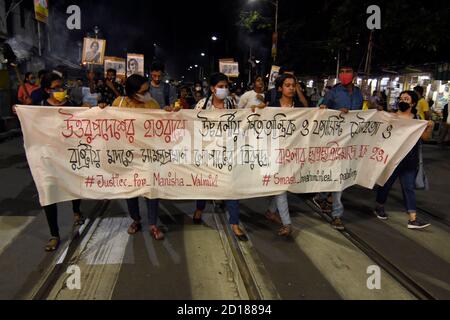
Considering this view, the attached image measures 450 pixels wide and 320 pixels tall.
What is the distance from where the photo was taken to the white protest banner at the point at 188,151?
4.48 m

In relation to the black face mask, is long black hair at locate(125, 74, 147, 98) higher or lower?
higher

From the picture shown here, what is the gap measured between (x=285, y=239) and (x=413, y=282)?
1529mm

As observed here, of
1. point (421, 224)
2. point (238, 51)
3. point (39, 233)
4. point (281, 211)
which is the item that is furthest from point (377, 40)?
point (238, 51)

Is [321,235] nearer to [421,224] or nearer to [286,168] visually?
[286,168]

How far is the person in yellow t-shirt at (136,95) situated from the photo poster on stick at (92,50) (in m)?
6.94

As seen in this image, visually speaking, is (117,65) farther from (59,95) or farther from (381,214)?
(381,214)

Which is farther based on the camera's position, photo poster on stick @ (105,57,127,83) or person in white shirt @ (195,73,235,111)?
photo poster on stick @ (105,57,127,83)

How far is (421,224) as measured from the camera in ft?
17.7

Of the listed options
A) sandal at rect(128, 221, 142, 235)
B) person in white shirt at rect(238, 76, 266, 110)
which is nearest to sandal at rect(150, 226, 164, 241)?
sandal at rect(128, 221, 142, 235)

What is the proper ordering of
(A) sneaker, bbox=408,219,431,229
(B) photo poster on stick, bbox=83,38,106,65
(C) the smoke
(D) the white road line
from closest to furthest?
1. (D) the white road line
2. (A) sneaker, bbox=408,219,431,229
3. (B) photo poster on stick, bbox=83,38,106,65
4. (C) the smoke

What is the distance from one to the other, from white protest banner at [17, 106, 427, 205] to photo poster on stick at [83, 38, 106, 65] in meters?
7.17

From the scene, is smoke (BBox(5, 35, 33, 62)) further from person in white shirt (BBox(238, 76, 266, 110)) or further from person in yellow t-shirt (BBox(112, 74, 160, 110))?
person in yellow t-shirt (BBox(112, 74, 160, 110))

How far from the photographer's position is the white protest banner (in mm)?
4477

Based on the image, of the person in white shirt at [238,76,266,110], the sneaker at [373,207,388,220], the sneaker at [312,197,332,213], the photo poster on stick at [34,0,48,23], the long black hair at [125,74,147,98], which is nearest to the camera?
the long black hair at [125,74,147,98]
